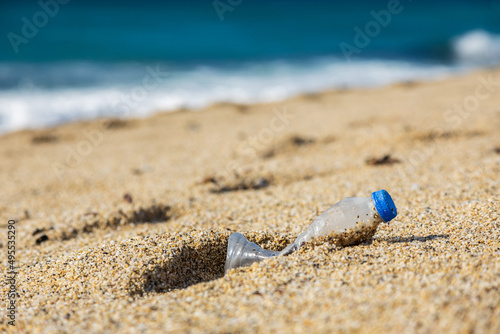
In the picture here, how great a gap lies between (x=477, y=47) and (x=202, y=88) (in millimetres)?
12434

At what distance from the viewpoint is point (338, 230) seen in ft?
5.52

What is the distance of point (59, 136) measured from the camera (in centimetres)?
578

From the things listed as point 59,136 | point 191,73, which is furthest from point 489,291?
point 191,73

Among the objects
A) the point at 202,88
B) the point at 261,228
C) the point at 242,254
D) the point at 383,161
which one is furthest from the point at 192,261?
the point at 202,88

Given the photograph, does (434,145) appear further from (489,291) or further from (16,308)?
(16,308)

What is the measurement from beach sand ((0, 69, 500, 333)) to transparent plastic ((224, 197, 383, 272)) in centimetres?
7

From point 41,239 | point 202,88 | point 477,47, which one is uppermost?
point 477,47

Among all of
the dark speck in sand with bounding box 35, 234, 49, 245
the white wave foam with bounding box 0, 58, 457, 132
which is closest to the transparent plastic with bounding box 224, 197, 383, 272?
the dark speck in sand with bounding box 35, 234, 49, 245

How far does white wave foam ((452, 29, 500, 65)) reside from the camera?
46.3ft

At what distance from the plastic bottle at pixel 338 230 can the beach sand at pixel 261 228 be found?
0.23 feet

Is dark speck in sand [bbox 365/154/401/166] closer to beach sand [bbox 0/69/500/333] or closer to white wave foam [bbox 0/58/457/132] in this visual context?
beach sand [bbox 0/69/500/333]

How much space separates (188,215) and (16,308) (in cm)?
108

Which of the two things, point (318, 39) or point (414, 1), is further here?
point (414, 1)

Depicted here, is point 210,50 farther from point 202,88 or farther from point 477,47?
point 477,47
